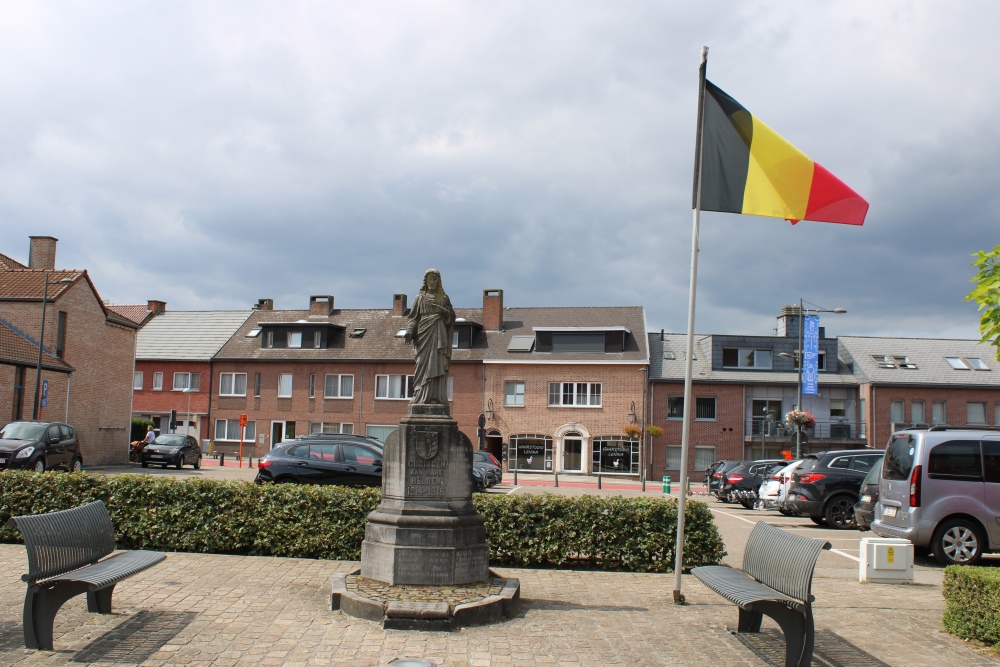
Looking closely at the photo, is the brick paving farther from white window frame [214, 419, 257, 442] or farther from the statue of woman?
white window frame [214, 419, 257, 442]

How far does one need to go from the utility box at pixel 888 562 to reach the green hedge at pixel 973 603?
269 centimetres

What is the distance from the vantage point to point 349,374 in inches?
1875

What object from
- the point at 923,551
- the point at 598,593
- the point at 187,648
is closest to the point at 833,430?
the point at 923,551

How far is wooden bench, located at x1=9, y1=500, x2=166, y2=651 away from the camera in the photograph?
6.54m

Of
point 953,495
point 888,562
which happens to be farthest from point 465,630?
point 953,495

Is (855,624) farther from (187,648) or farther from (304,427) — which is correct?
(304,427)

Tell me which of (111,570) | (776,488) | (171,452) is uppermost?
(111,570)

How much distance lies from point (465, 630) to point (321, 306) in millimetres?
45297

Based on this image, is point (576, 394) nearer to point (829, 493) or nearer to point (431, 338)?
point (829, 493)

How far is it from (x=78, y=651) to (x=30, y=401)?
28.4 meters

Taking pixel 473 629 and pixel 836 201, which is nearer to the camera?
pixel 473 629

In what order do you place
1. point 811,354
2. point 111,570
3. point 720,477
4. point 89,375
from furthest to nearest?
point 811,354, point 89,375, point 720,477, point 111,570

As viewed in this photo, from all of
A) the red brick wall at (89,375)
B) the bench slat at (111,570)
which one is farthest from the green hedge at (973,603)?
the red brick wall at (89,375)

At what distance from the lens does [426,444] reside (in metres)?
8.88
